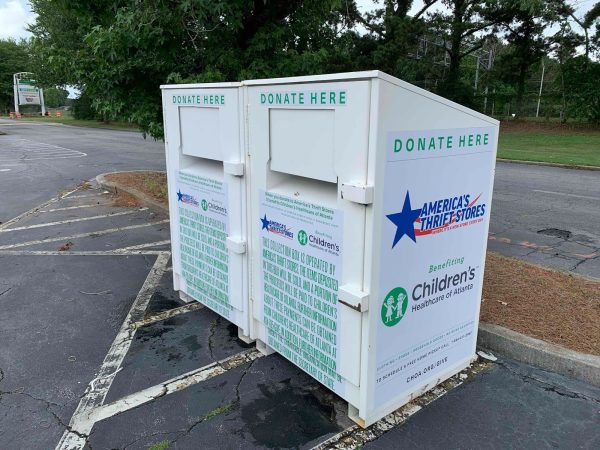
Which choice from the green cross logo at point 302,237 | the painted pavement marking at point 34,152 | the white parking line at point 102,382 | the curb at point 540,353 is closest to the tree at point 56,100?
the painted pavement marking at point 34,152

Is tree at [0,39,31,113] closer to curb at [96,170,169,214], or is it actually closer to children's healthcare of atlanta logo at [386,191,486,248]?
curb at [96,170,169,214]

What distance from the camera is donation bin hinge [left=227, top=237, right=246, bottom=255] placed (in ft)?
11.4

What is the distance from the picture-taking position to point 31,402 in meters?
3.09

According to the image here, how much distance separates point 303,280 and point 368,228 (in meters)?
0.71

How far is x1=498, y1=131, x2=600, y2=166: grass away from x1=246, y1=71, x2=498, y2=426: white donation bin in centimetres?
1410

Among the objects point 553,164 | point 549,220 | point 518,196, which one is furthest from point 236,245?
point 553,164

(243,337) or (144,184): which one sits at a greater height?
(144,184)

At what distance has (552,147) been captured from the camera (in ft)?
69.5

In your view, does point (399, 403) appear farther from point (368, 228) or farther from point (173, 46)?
point (173, 46)

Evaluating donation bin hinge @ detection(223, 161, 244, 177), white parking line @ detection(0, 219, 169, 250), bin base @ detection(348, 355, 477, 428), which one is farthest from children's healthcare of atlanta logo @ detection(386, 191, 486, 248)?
white parking line @ detection(0, 219, 169, 250)

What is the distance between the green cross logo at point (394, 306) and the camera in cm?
269

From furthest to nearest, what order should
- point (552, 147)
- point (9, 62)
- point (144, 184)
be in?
point (9, 62)
point (552, 147)
point (144, 184)

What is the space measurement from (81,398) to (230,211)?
1583 mm

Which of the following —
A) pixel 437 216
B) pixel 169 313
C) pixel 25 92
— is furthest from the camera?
pixel 25 92
